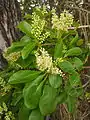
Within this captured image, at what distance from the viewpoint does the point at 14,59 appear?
1.32 metres

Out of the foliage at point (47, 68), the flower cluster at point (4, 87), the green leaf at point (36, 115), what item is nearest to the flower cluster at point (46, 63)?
the foliage at point (47, 68)

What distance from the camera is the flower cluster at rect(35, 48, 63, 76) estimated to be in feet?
3.59

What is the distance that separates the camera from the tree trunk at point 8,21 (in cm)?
163

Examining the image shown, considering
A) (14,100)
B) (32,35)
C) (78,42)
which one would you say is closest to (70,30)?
(78,42)

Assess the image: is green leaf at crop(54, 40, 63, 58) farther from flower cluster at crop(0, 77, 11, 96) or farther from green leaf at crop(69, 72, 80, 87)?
flower cluster at crop(0, 77, 11, 96)

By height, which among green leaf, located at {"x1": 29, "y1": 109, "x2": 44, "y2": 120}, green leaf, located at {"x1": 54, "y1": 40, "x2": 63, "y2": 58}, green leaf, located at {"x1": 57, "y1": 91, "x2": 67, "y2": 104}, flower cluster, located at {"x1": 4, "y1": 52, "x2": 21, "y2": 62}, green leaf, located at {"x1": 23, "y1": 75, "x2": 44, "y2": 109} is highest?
green leaf, located at {"x1": 54, "y1": 40, "x2": 63, "y2": 58}

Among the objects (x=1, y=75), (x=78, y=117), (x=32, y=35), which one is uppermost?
(x=32, y=35)

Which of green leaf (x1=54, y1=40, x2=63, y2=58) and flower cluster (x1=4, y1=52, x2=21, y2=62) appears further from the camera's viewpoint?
flower cluster (x1=4, y1=52, x2=21, y2=62)

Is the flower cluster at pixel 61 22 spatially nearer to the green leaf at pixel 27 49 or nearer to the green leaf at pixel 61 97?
the green leaf at pixel 27 49

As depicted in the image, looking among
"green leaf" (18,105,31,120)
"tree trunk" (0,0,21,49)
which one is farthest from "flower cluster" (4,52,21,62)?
"tree trunk" (0,0,21,49)

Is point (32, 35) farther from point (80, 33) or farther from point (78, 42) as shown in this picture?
point (80, 33)

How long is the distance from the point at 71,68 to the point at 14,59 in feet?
0.94

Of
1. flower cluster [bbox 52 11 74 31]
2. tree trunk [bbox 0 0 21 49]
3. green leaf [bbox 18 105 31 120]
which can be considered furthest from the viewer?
tree trunk [bbox 0 0 21 49]

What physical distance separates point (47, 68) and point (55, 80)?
0.06m
